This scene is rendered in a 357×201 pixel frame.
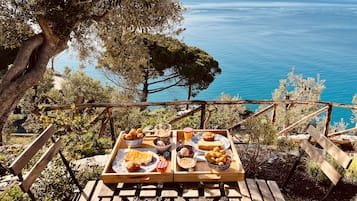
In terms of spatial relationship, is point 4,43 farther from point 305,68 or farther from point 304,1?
point 304,1

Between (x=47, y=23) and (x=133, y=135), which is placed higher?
(x=47, y=23)

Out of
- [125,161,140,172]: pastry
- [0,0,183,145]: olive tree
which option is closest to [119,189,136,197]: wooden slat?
[125,161,140,172]: pastry

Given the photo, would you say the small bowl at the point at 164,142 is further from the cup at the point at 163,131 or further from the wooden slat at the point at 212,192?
the wooden slat at the point at 212,192

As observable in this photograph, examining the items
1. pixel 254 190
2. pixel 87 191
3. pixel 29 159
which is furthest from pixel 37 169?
pixel 254 190

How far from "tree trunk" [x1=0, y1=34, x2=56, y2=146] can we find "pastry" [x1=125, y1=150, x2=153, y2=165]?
11.0ft

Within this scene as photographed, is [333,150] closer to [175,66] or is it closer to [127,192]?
[127,192]

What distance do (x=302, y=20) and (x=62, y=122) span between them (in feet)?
159

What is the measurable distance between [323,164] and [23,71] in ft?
15.6

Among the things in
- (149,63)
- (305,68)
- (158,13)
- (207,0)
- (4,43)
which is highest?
(207,0)

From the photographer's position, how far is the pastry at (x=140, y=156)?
247 cm

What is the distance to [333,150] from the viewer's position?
265 cm

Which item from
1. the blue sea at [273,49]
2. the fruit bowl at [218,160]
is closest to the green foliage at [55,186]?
the fruit bowl at [218,160]

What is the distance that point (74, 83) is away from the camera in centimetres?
931

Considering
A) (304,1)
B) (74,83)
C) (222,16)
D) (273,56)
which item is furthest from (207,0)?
(74,83)
